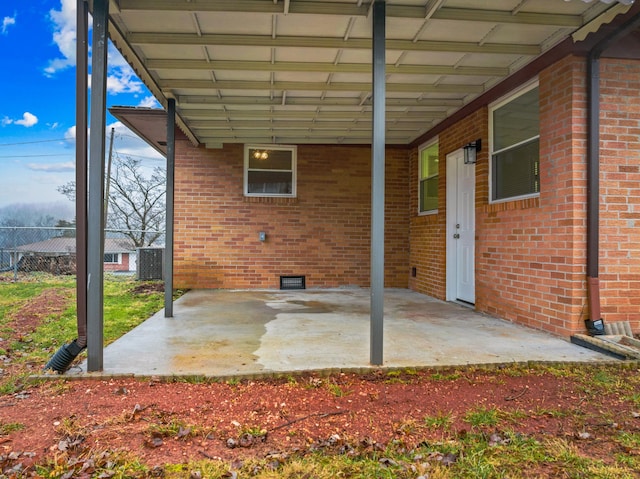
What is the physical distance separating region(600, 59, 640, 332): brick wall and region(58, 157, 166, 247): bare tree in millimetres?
16639

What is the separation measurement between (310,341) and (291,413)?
1532 mm

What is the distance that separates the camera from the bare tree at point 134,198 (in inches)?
704

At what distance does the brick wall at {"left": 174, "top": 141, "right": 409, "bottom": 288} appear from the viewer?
8.44m

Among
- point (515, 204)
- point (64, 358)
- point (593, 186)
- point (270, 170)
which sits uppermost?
point (270, 170)

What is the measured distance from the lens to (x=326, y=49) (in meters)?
4.38

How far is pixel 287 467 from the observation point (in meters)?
2.04

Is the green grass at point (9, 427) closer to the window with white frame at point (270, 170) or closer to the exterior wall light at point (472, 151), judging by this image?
the exterior wall light at point (472, 151)

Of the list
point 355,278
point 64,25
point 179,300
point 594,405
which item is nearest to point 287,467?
point 594,405

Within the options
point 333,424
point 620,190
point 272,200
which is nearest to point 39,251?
point 272,200

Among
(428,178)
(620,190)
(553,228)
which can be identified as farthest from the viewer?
(428,178)

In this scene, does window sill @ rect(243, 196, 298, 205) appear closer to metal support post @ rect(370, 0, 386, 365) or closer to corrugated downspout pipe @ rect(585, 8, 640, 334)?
metal support post @ rect(370, 0, 386, 365)

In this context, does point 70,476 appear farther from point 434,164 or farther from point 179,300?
point 434,164

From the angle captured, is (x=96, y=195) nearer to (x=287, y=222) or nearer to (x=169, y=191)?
(x=169, y=191)

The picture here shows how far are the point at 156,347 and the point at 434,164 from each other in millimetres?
5965
